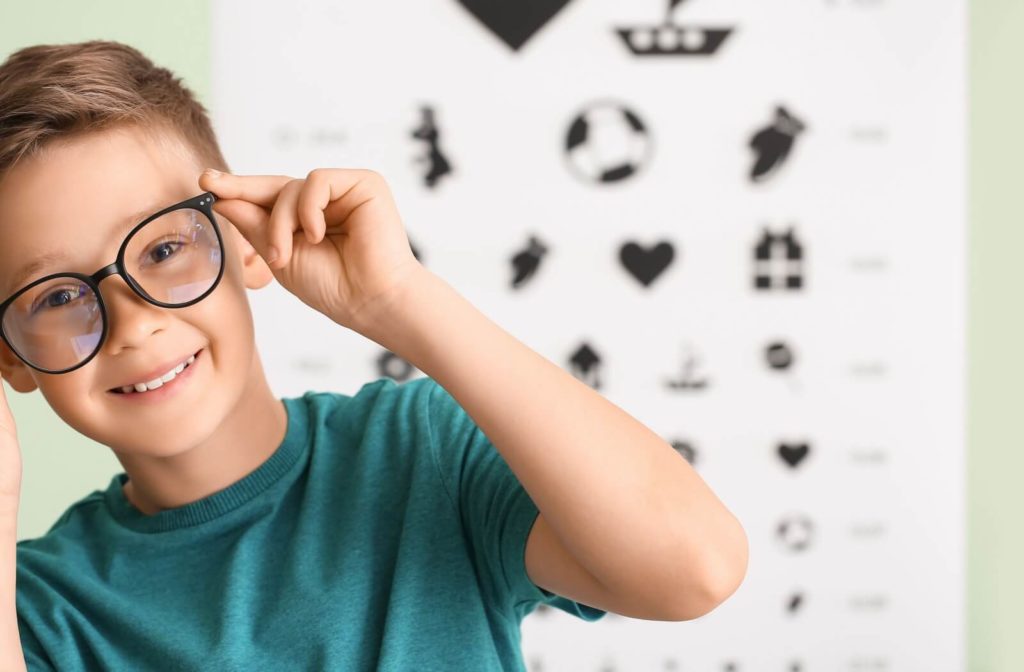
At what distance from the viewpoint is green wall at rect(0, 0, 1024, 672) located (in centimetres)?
220

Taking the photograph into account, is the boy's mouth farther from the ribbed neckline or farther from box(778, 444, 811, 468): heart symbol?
box(778, 444, 811, 468): heart symbol

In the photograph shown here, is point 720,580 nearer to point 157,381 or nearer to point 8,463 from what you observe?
point 157,381

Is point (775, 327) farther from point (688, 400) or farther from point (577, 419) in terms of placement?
point (577, 419)

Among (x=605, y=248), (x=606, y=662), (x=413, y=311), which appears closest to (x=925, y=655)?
(x=606, y=662)

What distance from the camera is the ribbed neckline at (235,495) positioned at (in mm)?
1028

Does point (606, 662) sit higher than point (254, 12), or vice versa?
point (254, 12)

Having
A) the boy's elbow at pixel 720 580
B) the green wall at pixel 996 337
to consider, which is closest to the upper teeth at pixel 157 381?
the boy's elbow at pixel 720 580

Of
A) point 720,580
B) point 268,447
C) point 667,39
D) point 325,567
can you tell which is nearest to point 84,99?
point 268,447

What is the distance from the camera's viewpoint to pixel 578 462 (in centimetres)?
81

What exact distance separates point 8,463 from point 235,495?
203 millimetres

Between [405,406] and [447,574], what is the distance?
17 centimetres

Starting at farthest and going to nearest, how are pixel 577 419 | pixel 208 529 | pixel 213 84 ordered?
pixel 213 84 < pixel 208 529 < pixel 577 419

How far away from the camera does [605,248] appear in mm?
2297

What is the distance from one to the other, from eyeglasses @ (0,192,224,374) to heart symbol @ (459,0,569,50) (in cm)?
148
